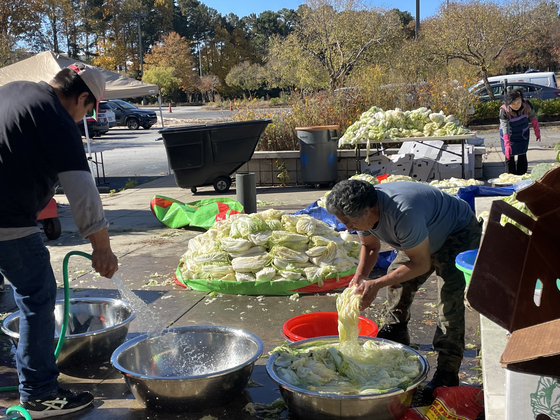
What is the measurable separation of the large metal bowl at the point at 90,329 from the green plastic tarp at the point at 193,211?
11.6 feet

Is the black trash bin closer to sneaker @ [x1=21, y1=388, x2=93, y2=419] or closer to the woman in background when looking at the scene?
the woman in background

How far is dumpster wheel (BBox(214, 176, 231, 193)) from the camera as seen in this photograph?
37.1 ft

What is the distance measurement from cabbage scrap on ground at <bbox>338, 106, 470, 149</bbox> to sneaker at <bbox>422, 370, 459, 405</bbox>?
25.0 ft

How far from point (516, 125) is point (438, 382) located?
24.1ft

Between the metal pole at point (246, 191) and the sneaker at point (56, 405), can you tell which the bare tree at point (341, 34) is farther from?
the sneaker at point (56, 405)

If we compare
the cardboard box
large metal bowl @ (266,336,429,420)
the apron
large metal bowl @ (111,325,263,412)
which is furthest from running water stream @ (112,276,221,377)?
the apron

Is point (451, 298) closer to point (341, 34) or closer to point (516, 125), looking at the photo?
point (516, 125)

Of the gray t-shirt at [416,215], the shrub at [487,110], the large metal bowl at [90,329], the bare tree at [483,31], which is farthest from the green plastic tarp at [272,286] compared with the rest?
the bare tree at [483,31]

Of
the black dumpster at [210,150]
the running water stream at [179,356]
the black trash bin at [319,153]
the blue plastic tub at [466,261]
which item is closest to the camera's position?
the blue plastic tub at [466,261]

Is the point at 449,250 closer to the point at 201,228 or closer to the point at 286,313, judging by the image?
the point at 286,313

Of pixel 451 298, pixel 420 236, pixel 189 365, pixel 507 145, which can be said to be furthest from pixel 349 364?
pixel 507 145

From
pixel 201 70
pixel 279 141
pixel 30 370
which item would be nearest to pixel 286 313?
pixel 30 370

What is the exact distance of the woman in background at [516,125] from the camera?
30.8 feet

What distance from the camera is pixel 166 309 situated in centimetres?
523
